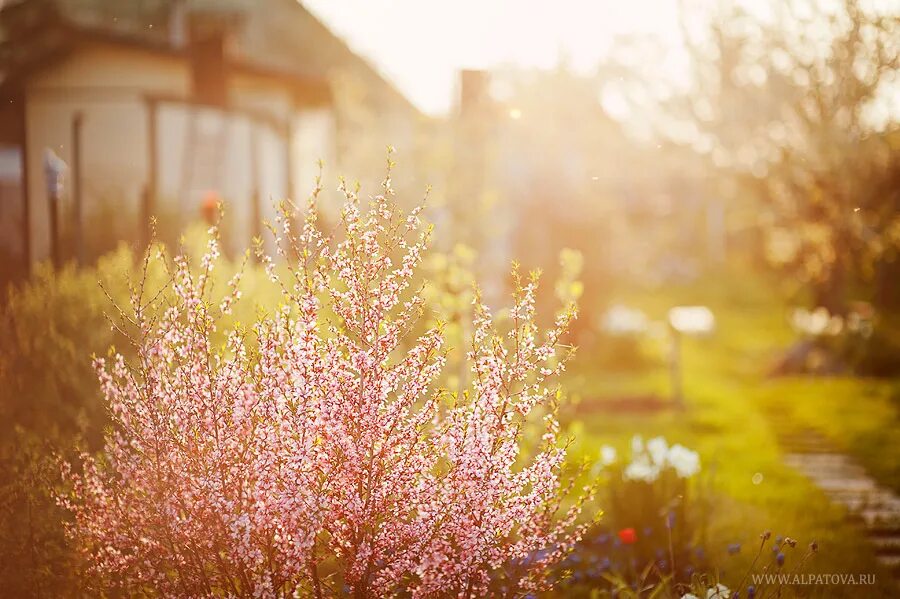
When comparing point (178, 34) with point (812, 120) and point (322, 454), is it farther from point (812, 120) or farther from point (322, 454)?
point (322, 454)

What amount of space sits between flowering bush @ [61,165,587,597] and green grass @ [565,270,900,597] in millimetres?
2185

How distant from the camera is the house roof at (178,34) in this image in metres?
13.1

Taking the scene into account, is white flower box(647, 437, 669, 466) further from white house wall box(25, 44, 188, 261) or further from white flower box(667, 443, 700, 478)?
white house wall box(25, 44, 188, 261)

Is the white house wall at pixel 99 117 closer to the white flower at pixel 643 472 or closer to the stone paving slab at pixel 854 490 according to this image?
the white flower at pixel 643 472

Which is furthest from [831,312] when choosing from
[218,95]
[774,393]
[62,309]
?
[62,309]

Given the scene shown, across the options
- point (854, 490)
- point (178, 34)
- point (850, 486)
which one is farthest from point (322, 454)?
point (178, 34)

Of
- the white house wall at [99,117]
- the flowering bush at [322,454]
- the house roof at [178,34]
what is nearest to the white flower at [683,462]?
the flowering bush at [322,454]

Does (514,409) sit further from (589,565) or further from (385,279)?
(589,565)

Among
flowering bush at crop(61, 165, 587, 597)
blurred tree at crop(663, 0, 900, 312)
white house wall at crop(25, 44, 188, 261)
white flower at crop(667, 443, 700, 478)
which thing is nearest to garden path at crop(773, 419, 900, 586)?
white flower at crop(667, 443, 700, 478)

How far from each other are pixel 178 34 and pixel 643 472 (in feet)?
50.2

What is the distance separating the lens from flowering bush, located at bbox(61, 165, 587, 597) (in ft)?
10.9

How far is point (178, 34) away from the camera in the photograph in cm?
1753

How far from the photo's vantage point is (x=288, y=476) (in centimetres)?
327

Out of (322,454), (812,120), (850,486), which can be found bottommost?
(850,486)
